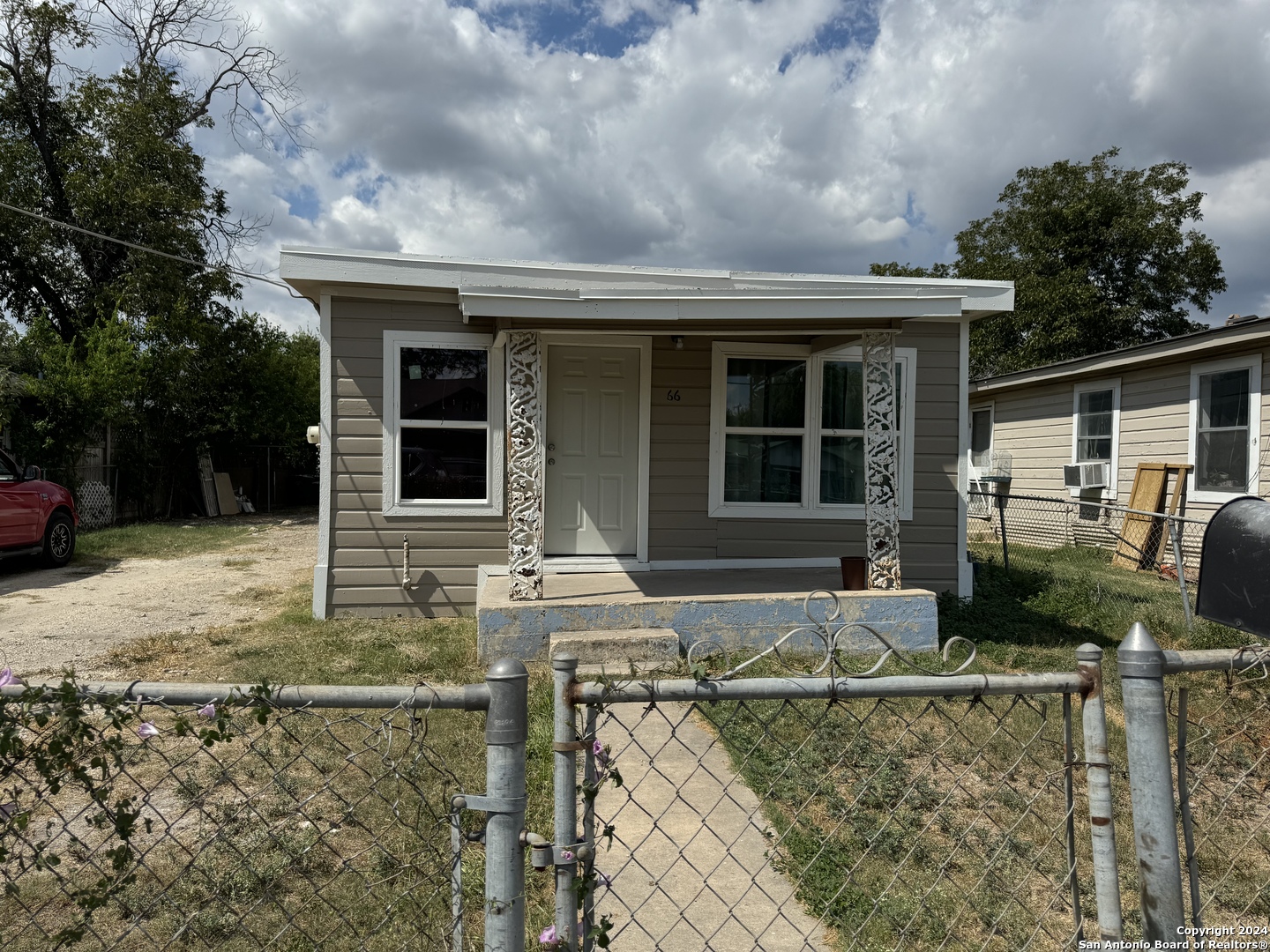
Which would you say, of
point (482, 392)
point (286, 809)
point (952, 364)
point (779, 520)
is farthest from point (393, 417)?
point (952, 364)

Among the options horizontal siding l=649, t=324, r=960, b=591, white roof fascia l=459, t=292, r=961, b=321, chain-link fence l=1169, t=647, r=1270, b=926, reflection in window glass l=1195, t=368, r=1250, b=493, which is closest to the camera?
chain-link fence l=1169, t=647, r=1270, b=926

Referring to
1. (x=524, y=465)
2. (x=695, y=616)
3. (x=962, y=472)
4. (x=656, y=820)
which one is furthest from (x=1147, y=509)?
(x=656, y=820)

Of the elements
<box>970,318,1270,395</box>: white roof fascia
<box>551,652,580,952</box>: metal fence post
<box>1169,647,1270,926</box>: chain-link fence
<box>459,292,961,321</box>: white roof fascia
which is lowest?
<box>1169,647,1270,926</box>: chain-link fence

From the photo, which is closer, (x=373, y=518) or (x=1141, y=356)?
(x=373, y=518)

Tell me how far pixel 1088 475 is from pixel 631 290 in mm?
9508

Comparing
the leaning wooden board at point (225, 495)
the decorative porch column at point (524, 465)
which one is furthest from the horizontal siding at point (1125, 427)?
the leaning wooden board at point (225, 495)

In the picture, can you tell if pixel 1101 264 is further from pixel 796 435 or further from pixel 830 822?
pixel 830 822

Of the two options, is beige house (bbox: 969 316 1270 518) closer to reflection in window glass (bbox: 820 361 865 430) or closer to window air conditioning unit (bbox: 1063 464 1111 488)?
window air conditioning unit (bbox: 1063 464 1111 488)

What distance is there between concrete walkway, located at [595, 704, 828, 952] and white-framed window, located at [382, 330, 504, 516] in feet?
12.6

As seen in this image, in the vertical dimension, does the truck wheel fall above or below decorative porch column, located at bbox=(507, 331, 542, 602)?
below

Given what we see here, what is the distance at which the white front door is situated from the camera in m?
7.75

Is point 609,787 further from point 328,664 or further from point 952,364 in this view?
point 952,364

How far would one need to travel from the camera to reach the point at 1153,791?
1.70 meters

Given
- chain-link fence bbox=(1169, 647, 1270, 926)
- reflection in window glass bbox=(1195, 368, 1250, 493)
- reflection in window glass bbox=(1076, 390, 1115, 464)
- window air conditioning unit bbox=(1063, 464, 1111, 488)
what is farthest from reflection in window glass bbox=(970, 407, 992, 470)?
chain-link fence bbox=(1169, 647, 1270, 926)
